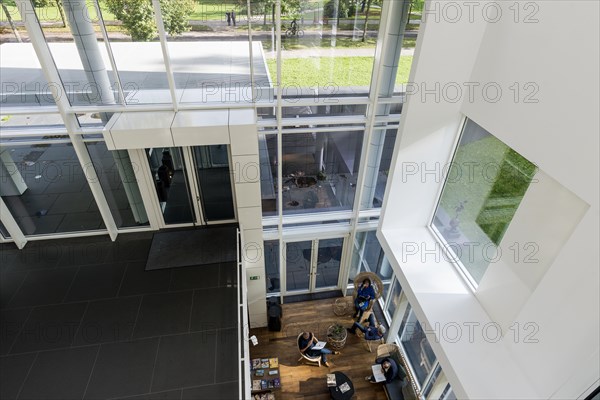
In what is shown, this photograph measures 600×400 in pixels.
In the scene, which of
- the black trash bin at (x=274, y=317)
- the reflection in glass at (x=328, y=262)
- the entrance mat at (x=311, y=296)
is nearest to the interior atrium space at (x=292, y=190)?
the black trash bin at (x=274, y=317)

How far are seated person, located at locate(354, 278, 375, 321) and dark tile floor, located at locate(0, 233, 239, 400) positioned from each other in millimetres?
3021

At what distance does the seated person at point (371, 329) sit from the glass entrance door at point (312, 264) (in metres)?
1.33

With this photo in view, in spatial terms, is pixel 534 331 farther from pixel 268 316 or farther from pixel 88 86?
pixel 88 86

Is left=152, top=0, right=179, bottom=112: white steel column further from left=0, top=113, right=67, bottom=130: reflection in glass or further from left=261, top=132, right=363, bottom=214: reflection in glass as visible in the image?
left=0, top=113, right=67, bottom=130: reflection in glass

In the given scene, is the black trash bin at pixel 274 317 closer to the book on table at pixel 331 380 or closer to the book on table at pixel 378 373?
the book on table at pixel 331 380

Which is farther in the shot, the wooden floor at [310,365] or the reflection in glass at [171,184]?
the wooden floor at [310,365]

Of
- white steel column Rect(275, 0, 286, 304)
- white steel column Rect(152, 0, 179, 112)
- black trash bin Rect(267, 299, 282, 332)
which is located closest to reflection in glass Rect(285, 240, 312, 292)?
white steel column Rect(275, 0, 286, 304)

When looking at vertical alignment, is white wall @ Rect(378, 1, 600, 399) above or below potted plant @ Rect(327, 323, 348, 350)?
above

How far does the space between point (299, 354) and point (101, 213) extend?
4.75 m

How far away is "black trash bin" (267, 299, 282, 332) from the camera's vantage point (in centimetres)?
731

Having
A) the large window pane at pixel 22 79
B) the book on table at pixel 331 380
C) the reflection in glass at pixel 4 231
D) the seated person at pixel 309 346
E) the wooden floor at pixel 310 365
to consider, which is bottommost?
the wooden floor at pixel 310 365

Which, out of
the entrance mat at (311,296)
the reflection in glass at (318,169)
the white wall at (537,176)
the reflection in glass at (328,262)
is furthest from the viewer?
the entrance mat at (311,296)

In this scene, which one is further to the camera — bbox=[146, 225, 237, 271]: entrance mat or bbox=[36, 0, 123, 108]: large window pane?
bbox=[146, 225, 237, 271]: entrance mat

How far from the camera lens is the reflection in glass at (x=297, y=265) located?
7539 millimetres
